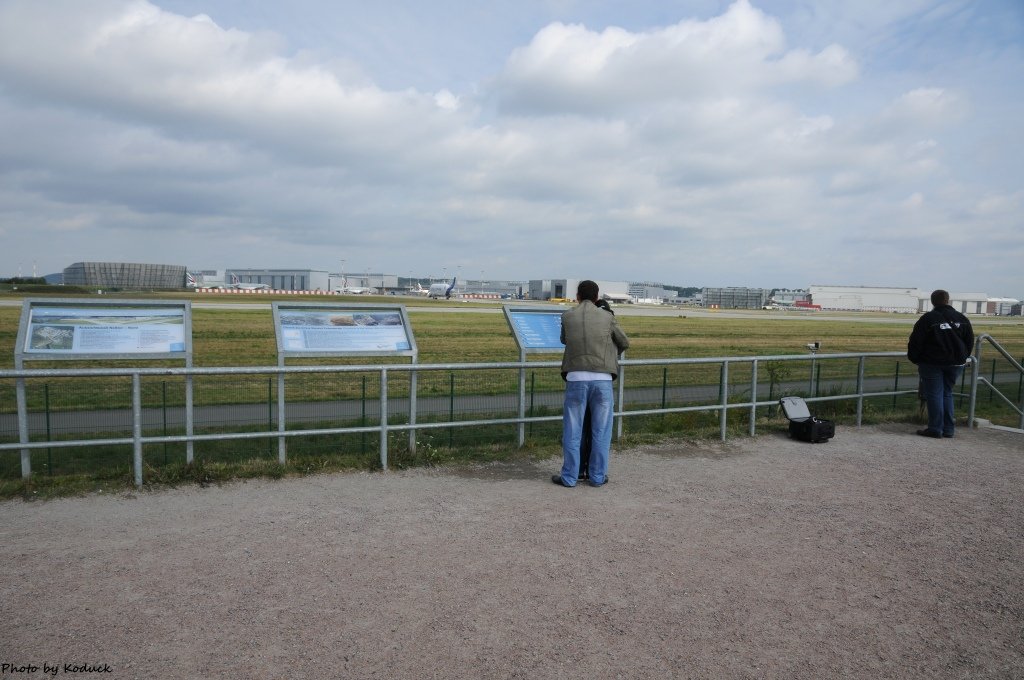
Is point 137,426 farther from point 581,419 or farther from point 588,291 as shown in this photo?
point 588,291

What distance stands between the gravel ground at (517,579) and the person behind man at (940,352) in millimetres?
2817

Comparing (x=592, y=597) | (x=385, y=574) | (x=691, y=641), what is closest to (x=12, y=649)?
(x=385, y=574)

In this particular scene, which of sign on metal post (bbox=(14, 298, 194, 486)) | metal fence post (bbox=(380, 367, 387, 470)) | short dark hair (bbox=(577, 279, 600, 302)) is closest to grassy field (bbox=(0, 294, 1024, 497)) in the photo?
metal fence post (bbox=(380, 367, 387, 470))

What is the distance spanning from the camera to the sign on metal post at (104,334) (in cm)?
661

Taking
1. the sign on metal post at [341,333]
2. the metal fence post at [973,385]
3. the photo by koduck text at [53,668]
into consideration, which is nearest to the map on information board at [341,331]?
the sign on metal post at [341,333]

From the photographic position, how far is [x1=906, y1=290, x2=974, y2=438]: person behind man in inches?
377

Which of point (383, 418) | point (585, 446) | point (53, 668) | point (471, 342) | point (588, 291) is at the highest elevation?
point (588, 291)

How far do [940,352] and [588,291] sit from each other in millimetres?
5676

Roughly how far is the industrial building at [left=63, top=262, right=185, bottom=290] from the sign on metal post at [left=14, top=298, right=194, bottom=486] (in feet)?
387

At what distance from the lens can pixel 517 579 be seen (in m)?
4.59

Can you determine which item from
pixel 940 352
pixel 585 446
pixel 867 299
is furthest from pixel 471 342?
pixel 867 299

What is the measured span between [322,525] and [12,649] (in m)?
2.26

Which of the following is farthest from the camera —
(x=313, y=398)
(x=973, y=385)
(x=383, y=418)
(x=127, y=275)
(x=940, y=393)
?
(x=127, y=275)

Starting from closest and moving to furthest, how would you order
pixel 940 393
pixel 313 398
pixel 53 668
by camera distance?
pixel 53 668, pixel 940 393, pixel 313 398
